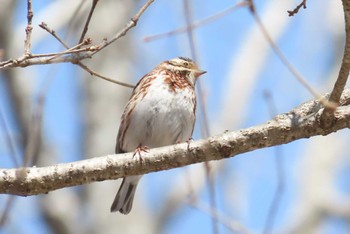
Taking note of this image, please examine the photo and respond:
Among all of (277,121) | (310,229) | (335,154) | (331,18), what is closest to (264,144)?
(277,121)

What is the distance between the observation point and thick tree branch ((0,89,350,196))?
11.4 feet

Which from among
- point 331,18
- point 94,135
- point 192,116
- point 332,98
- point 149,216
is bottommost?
point 332,98

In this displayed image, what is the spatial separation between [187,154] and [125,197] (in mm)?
2253

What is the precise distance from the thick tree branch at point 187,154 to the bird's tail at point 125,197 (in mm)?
2092

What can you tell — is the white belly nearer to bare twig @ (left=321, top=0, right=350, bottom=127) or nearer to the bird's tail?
the bird's tail

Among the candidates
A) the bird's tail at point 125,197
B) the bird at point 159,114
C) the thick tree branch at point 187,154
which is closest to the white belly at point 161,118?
the bird at point 159,114

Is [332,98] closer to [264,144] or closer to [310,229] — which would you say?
[264,144]

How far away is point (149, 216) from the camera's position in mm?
8031

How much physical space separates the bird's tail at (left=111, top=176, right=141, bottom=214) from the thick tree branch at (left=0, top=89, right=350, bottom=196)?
2.09m

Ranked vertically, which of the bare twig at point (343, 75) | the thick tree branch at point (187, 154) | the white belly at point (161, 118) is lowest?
the bare twig at point (343, 75)

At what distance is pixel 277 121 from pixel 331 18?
25.6 ft

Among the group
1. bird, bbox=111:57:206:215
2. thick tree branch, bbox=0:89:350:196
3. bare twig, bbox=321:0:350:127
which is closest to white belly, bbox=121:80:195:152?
bird, bbox=111:57:206:215

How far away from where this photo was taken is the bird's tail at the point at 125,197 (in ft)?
18.8

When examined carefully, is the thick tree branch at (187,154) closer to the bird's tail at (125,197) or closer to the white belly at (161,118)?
the white belly at (161,118)
